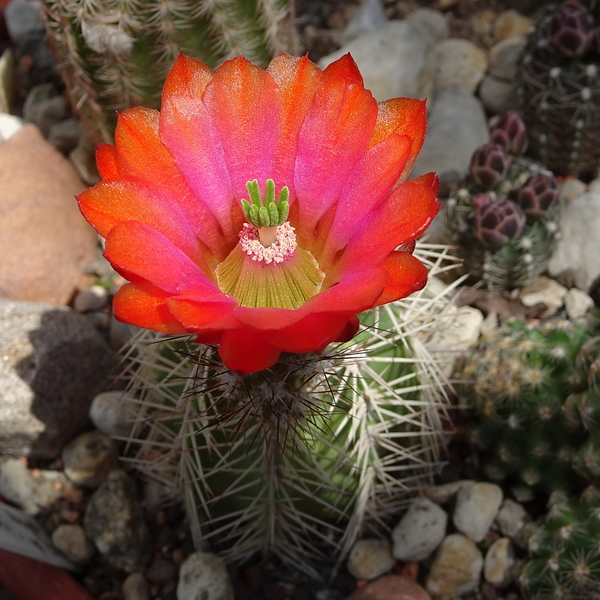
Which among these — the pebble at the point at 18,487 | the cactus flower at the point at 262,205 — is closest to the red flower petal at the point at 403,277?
the cactus flower at the point at 262,205

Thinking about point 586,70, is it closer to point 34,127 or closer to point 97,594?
point 34,127

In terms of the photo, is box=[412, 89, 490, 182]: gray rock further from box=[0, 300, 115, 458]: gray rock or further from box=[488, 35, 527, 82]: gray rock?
box=[0, 300, 115, 458]: gray rock

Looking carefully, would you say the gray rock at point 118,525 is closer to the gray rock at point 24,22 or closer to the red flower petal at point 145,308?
the red flower petal at point 145,308

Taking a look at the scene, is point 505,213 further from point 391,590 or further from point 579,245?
point 391,590

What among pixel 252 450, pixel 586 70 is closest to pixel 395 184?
pixel 252 450

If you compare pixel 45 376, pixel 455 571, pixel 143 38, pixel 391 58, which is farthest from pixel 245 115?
pixel 391 58
